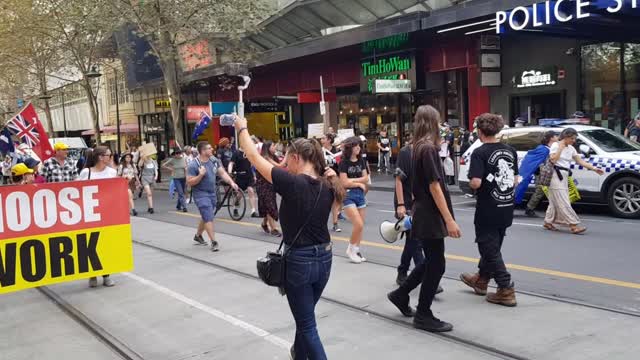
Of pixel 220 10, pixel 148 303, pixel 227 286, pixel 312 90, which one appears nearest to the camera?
pixel 148 303

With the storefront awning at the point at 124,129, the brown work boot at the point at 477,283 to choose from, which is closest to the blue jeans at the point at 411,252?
the brown work boot at the point at 477,283

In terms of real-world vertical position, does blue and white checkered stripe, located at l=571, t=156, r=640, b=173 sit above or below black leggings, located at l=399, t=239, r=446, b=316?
above

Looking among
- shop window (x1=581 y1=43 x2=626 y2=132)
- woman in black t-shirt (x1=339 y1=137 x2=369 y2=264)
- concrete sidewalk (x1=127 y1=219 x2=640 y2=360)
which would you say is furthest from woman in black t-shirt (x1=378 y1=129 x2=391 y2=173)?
concrete sidewalk (x1=127 y1=219 x2=640 y2=360)

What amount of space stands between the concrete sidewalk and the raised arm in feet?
7.34

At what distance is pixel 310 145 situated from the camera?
4.27 meters

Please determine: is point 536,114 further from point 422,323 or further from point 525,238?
point 422,323

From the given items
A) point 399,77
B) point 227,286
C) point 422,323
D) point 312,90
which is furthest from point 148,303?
point 312,90

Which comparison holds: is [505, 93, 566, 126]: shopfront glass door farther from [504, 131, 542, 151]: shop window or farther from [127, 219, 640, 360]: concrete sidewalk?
[127, 219, 640, 360]: concrete sidewalk

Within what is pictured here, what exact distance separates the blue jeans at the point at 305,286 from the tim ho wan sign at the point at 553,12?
12609mm

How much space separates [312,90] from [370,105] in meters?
2.99

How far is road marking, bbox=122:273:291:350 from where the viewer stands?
17.9 ft

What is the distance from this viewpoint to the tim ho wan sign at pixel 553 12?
1425 cm

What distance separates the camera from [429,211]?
17.5ft

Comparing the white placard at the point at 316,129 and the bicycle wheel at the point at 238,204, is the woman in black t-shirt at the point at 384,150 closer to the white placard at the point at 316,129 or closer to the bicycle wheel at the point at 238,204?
the white placard at the point at 316,129
